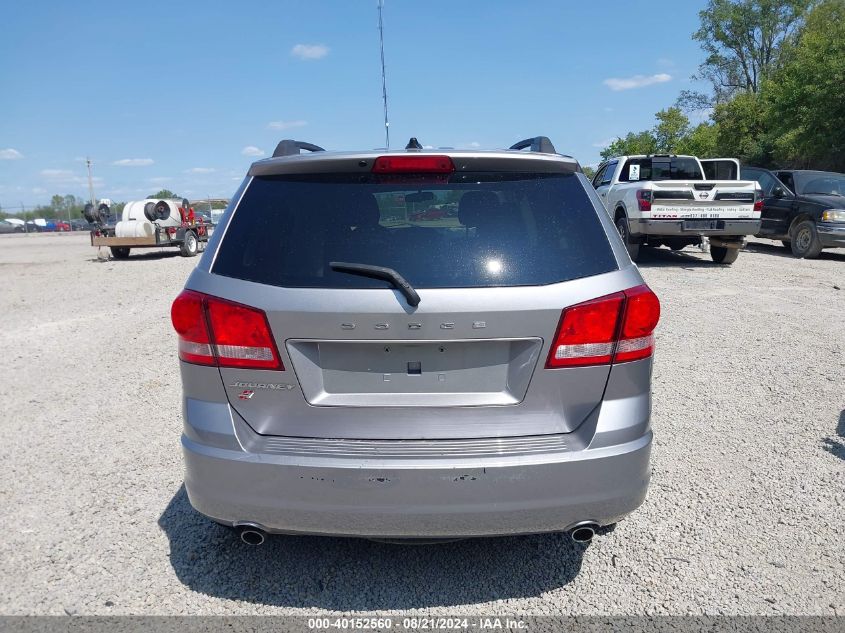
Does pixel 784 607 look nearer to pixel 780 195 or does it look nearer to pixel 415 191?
pixel 415 191

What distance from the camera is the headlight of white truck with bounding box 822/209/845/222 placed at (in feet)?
42.0

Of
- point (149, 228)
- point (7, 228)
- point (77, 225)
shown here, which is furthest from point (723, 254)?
point (7, 228)

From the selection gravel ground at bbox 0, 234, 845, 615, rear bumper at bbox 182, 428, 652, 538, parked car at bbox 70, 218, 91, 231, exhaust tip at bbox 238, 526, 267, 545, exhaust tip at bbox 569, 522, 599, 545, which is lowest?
gravel ground at bbox 0, 234, 845, 615

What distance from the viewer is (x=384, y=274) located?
7.41 feet

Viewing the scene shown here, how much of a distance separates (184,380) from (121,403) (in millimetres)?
3078

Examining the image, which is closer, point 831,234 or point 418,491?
point 418,491

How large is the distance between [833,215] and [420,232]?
13804 mm

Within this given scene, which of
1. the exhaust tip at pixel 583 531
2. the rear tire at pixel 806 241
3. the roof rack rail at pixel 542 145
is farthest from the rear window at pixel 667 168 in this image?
the exhaust tip at pixel 583 531

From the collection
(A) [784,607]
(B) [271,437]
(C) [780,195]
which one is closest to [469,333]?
(B) [271,437]

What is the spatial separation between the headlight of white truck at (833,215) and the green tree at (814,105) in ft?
53.2

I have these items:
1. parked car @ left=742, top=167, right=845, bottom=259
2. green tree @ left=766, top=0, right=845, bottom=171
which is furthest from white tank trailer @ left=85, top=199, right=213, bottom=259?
green tree @ left=766, top=0, right=845, bottom=171

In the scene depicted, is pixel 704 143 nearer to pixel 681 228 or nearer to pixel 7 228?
pixel 681 228

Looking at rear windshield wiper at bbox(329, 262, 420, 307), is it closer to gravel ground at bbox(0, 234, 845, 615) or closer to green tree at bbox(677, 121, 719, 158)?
gravel ground at bbox(0, 234, 845, 615)

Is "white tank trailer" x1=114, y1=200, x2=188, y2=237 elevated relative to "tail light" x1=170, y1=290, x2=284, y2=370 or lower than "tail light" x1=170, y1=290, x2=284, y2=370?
elevated
